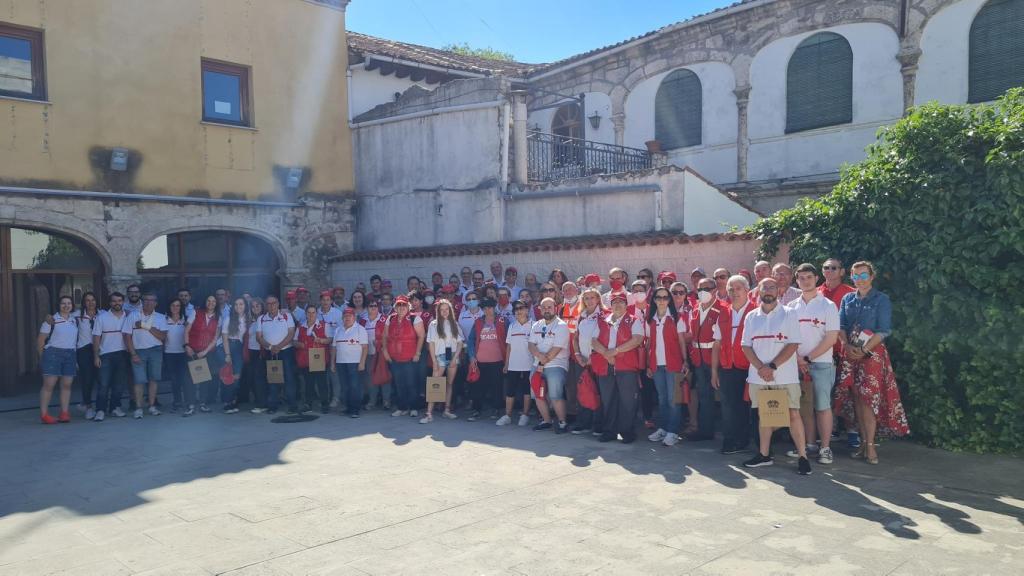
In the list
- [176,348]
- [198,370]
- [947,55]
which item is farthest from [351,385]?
[947,55]

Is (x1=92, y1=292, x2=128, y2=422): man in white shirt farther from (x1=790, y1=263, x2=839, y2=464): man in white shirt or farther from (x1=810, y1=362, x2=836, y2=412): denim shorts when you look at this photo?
(x1=810, y1=362, x2=836, y2=412): denim shorts

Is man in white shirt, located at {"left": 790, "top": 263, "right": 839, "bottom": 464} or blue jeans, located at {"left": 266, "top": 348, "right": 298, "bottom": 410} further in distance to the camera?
blue jeans, located at {"left": 266, "top": 348, "right": 298, "bottom": 410}

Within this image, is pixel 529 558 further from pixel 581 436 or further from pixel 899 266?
pixel 899 266

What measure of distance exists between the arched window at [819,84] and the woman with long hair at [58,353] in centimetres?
1444

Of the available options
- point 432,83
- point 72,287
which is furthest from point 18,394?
point 432,83

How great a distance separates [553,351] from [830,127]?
10.6m

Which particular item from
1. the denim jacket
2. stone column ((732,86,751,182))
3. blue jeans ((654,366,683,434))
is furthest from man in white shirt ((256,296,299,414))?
stone column ((732,86,751,182))

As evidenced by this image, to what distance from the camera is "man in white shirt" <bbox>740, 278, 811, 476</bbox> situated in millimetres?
6648

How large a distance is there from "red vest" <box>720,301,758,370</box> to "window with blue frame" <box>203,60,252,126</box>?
11059 mm

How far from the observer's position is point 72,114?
1264 cm

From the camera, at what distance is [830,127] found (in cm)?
1609

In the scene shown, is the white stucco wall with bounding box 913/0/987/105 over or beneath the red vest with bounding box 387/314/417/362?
over

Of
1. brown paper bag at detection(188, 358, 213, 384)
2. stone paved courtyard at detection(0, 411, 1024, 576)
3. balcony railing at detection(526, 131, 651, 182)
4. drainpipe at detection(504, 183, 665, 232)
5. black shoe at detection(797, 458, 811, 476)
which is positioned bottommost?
stone paved courtyard at detection(0, 411, 1024, 576)

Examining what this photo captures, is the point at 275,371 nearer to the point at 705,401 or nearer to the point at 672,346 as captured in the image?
the point at 672,346
